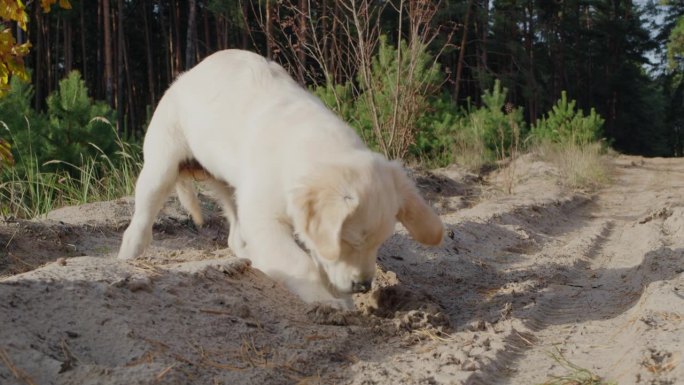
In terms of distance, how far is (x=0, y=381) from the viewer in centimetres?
229

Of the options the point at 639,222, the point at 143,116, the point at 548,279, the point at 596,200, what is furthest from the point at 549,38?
the point at 548,279

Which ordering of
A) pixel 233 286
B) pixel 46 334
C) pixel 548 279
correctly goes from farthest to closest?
pixel 548 279, pixel 233 286, pixel 46 334

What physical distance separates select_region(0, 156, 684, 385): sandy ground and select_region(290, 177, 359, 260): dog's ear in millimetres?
428

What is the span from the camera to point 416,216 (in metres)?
3.84

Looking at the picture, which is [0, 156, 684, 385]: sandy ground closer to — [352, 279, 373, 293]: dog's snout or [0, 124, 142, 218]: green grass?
[352, 279, 373, 293]: dog's snout

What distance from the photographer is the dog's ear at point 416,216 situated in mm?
→ 3838

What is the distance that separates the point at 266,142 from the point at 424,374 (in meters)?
1.77

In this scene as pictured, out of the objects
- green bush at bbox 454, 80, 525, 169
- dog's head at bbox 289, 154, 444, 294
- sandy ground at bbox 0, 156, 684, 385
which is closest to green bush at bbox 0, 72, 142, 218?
sandy ground at bbox 0, 156, 684, 385

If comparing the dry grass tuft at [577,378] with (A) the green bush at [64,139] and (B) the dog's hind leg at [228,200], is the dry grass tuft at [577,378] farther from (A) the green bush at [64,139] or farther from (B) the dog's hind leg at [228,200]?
(A) the green bush at [64,139]

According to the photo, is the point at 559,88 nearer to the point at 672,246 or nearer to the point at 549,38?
the point at 549,38

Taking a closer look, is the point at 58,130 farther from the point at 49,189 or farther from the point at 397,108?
the point at 397,108

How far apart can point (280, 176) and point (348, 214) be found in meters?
0.69

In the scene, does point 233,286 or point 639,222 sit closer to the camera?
point 233,286

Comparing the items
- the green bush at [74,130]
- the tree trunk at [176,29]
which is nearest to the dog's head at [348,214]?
the green bush at [74,130]
